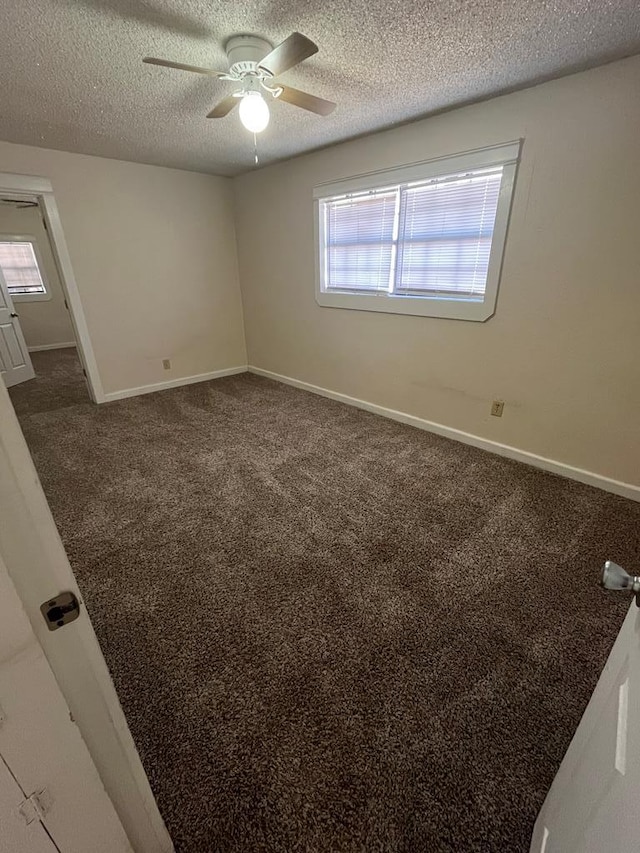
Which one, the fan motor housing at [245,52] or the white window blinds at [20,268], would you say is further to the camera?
the white window blinds at [20,268]

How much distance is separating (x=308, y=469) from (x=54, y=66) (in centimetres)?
260

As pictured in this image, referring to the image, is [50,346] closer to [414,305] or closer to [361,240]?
[361,240]

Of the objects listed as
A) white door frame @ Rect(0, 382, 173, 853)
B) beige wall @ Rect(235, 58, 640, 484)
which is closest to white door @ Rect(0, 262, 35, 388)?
beige wall @ Rect(235, 58, 640, 484)

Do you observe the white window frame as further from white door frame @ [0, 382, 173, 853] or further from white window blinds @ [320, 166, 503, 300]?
white door frame @ [0, 382, 173, 853]

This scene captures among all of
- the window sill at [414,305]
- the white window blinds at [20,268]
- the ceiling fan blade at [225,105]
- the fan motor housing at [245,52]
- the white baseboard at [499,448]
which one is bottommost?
the white baseboard at [499,448]

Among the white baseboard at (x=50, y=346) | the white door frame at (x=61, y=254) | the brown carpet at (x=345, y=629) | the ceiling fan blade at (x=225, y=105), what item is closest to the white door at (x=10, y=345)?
the white door frame at (x=61, y=254)

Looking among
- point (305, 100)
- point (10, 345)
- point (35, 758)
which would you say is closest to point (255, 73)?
point (305, 100)

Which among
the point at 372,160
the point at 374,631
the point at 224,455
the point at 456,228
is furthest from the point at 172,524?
the point at 372,160

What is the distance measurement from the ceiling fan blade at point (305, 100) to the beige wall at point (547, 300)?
1035mm

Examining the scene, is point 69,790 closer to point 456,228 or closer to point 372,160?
point 456,228

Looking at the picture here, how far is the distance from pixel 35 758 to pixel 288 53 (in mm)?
2217

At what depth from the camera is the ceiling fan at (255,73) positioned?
1.57 metres

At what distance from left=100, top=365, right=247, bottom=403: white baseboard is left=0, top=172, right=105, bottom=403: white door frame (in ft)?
0.42

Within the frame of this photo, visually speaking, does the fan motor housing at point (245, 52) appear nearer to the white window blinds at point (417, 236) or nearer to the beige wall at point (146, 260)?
the white window blinds at point (417, 236)
